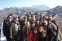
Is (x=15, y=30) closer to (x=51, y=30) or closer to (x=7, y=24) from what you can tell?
(x=7, y=24)

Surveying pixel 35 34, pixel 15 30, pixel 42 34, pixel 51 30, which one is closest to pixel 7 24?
pixel 15 30

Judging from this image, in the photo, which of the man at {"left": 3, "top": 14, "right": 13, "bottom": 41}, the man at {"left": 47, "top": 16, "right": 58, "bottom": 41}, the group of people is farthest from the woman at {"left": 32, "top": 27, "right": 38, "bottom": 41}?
the man at {"left": 3, "top": 14, "right": 13, "bottom": 41}

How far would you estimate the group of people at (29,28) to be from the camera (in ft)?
14.3

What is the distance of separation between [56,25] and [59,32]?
0.50ft

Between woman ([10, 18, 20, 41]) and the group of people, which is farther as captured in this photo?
woman ([10, 18, 20, 41])

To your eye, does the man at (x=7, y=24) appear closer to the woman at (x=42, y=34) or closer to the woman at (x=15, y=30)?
the woman at (x=15, y=30)

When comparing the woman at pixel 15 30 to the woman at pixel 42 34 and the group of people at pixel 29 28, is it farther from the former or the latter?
the woman at pixel 42 34

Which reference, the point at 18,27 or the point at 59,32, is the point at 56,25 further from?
the point at 18,27

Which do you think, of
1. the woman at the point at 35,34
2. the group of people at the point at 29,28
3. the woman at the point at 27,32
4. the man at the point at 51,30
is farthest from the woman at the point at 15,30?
the man at the point at 51,30

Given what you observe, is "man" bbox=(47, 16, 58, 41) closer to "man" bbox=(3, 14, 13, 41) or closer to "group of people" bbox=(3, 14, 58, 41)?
"group of people" bbox=(3, 14, 58, 41)

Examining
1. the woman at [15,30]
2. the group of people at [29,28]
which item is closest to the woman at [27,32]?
the group of people at [29,28]

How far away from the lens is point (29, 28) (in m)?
4.46

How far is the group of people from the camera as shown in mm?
4359

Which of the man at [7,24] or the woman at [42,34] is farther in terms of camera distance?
the man at [7,24]
